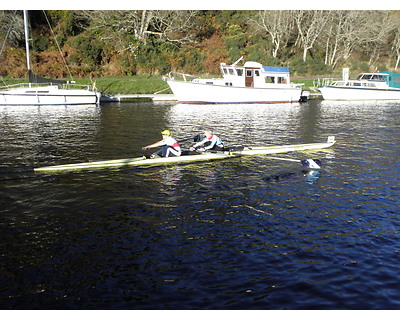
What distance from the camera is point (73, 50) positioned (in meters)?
58.7

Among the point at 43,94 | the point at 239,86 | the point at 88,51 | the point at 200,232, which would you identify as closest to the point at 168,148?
the point at 200,232

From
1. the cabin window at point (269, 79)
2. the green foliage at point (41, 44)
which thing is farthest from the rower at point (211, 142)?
the green foliage at point (41, 44)

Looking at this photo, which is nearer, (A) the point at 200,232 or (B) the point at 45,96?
(A) the point at 200,232

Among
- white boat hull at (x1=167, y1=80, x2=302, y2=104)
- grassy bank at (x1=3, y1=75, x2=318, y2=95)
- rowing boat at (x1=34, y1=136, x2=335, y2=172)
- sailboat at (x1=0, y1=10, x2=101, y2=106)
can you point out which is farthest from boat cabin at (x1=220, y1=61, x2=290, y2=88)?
rowing boat at (x1=34, y1=136, x2=335, y2=172)

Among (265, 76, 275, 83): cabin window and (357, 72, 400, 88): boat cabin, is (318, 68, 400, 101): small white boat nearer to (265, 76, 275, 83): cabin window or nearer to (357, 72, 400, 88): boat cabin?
(357, 72, 400, 88): boat cabin

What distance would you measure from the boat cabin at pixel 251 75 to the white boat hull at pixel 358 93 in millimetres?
8659

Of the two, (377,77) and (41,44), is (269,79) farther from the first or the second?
(41,44)

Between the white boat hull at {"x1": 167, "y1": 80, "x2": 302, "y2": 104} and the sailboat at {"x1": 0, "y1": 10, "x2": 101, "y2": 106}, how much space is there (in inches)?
398

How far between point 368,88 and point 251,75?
698 inches

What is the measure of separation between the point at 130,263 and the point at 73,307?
2074mm

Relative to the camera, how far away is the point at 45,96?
43719 mm

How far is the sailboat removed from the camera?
42688 millimetres

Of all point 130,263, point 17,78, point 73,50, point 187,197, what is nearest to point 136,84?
point 73,50

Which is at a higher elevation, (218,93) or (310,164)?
(218,93)
